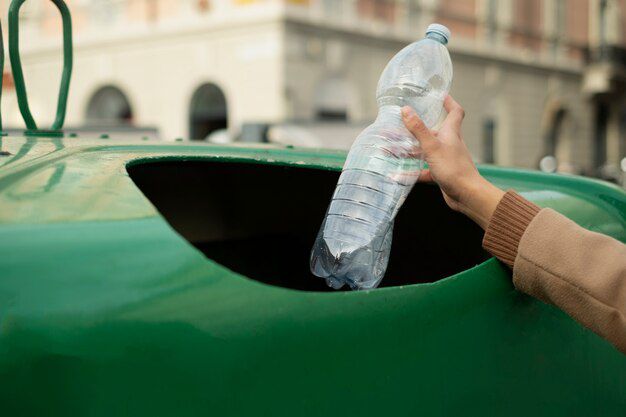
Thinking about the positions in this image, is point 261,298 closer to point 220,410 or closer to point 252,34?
point 220,410

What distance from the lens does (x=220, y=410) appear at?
98cm

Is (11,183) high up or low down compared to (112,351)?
up

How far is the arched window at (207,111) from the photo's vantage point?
16578mm

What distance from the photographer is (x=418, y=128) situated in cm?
132

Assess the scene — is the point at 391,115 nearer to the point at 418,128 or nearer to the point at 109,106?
the point at 418,128

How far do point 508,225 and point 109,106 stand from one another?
18.0m

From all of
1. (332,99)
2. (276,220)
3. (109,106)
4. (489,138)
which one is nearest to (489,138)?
(489,138)

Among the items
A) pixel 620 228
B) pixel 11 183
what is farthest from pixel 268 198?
pixel 11 183

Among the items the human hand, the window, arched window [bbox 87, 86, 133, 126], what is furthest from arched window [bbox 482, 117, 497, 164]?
the human hand

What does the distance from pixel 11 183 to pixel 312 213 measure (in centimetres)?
112

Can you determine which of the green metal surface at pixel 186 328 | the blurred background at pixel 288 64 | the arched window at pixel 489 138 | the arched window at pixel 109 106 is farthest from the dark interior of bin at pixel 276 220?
the arched window at pixel 489 138

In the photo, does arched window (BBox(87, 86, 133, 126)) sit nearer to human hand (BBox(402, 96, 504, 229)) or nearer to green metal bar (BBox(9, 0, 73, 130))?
green metal bar (BBox(9, 0, 73, 130))

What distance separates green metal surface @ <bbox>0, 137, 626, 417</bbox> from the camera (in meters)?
0.92

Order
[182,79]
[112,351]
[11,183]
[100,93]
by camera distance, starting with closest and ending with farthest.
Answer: [112,351]
[11,183]
[182,79]
[100,93]
